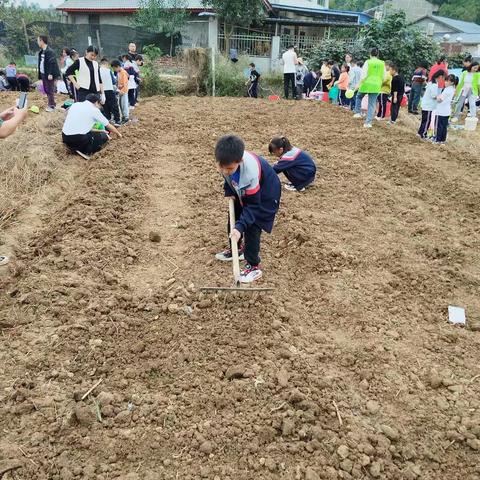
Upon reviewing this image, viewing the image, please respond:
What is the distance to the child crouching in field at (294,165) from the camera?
5.54 meters

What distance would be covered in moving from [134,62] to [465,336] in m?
9.97

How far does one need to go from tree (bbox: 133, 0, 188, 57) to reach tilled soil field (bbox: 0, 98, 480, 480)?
15.9m

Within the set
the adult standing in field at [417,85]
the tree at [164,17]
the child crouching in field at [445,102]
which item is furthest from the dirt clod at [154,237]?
the tree at [164,17]

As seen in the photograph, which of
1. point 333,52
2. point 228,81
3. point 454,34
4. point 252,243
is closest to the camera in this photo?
point 252,243

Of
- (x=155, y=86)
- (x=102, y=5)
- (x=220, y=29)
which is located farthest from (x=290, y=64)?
(x=102, y=5)

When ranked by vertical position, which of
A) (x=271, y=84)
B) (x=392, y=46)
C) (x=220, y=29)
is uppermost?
(x=220, y=29)

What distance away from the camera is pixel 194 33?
2095cm

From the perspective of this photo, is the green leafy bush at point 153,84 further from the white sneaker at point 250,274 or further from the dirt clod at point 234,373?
the dirt clod at point 234,373

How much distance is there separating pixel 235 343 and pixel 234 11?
61.3ft

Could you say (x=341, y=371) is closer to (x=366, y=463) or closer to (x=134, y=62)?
(x=366, y=463)

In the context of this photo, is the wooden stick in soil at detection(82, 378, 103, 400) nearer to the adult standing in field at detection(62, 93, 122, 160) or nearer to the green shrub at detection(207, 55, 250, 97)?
the adult standing in field at detection(62, 93, 122, 160)

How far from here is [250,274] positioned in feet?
12.7

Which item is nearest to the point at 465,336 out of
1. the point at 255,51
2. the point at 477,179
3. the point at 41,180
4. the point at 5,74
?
the point at 477,179

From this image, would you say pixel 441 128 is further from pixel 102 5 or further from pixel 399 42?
pixel 102 5
